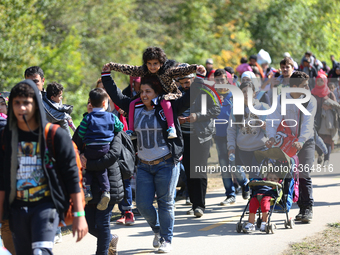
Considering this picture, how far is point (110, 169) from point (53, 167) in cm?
147

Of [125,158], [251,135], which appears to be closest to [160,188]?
[125,158]

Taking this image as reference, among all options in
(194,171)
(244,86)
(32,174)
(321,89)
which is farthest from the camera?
(321,89)

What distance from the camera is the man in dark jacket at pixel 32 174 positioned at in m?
3.73

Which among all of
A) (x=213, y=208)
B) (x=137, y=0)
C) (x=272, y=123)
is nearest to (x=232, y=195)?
(x=213, y=208)

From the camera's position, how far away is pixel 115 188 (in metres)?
5.23

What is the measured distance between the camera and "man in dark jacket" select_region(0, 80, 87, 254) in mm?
3729

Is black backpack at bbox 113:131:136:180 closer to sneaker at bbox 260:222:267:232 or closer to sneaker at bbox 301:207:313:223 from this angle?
sneaker at bbox 260:222:267:232

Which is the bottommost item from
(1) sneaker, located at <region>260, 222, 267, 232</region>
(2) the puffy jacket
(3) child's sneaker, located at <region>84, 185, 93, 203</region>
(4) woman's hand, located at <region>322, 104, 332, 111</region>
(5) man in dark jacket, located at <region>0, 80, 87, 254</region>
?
(1) sneaker, located at <region>260, 222, 267, 232</region>

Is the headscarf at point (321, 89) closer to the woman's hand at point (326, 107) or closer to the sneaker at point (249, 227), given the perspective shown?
the woman's hand at point (326, 107)

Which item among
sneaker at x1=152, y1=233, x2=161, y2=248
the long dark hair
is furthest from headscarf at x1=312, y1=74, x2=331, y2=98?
sneaker at x1=152, y1=233, x2=161, y2=248

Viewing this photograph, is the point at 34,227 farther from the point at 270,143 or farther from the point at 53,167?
the point at 270,143

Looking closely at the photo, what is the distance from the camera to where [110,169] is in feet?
17.2

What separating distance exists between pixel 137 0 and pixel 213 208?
23.5 metres

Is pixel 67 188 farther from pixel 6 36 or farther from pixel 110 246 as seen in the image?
pixel 6 36
